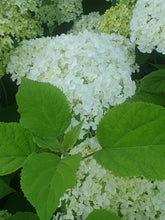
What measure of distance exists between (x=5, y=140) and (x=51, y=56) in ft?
1.38

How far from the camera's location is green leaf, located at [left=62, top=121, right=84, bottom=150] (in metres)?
0.80

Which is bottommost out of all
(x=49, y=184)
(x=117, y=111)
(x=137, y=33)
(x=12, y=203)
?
(x=12, y=203)

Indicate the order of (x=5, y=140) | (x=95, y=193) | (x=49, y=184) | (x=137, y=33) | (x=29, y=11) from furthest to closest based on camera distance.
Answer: (x=29, y=11), (x=137, y=33), (x=95, y=193), (x=5, y=140), (x=49, y=184)

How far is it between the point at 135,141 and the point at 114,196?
0.24 m

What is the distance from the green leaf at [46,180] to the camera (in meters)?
0.62

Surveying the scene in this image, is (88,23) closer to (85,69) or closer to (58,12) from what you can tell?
(58,12)

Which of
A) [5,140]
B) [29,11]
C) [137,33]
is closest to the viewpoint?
[5,140]

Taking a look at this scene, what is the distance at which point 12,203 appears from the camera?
120cm

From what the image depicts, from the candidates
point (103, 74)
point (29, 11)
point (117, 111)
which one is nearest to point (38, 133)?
point (117, 111)

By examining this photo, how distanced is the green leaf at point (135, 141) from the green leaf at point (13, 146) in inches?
7.1

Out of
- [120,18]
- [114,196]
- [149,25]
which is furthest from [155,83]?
[114,196]

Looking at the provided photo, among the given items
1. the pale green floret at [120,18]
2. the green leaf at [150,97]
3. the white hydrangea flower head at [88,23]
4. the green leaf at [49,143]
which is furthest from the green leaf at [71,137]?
the white hydrangea flower head at [88,23]

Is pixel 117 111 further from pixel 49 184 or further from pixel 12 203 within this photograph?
pixel 12 203

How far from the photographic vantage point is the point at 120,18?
1.29 meters
